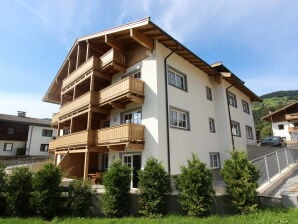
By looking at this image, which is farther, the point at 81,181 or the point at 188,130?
the point at 188,130

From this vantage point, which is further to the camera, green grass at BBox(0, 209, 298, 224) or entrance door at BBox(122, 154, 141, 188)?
entrance door at BBox(122, 154, 141, 188)

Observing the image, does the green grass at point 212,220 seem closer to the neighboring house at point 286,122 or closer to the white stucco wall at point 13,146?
the neighboring house at point 286,122

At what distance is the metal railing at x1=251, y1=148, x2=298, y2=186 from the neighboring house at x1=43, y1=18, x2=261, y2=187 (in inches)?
179

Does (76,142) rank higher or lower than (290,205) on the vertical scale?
higher

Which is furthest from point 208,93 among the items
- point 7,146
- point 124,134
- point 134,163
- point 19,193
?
point 7,146

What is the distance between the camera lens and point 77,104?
716 inches

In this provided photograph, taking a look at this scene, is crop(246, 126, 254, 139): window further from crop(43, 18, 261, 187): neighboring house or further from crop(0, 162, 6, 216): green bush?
crop(0, 162, 6, 216): green bush

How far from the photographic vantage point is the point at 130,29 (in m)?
13.9

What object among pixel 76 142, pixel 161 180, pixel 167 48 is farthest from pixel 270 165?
pixel 76 142

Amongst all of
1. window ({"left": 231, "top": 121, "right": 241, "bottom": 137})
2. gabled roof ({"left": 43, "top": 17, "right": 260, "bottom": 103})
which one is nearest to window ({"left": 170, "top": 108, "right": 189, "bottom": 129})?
gabled roof ({"left": 43, "top": 17, "right": 260, "bottom": 103})

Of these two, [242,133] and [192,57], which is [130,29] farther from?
[242,133]

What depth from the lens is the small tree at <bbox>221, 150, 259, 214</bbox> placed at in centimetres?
842

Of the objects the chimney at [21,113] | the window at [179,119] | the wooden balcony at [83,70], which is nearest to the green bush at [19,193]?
the window at [179,119]

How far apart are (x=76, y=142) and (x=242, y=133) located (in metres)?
16.8
